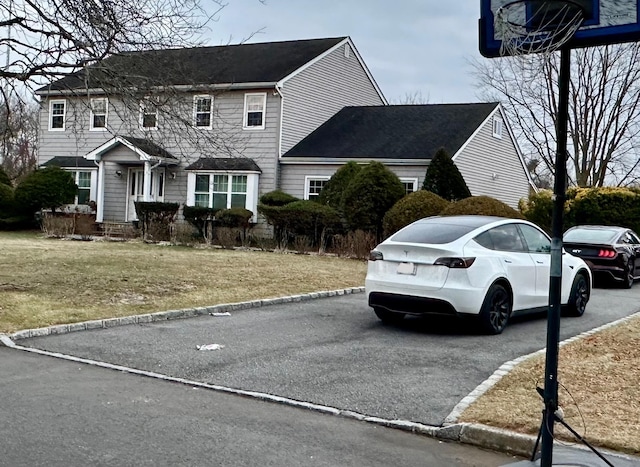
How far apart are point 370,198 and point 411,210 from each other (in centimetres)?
198

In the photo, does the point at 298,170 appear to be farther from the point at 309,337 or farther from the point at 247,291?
the point at 309,337

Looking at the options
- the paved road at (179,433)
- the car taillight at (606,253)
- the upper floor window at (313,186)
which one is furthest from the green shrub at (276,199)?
the paved road at (179,433)

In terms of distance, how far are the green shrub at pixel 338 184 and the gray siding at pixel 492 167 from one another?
417 cm

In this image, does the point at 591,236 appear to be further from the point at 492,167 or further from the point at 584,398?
the point at 492,167

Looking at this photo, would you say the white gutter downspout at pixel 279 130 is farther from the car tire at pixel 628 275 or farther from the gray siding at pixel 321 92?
the car tire at pixel 628 275

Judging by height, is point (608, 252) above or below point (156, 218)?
below

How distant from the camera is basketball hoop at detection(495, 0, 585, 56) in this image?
4289 mm

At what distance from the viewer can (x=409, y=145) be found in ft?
88.3

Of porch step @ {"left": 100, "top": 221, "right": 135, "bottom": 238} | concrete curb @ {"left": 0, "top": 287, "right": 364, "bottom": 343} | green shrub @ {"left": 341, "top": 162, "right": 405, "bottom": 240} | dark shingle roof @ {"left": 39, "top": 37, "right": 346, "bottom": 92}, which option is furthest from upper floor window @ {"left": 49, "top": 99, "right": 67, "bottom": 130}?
concrete curb @ {"left": 0, "top": 287, "right": 364, "bottom": 343}

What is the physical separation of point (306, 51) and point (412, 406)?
2562 centimetres

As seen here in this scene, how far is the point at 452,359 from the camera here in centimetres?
826

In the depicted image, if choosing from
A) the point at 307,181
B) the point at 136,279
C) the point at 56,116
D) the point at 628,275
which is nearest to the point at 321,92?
the point at 307,181

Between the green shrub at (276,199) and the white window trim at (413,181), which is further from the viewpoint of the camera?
the white window trim at (413,181)

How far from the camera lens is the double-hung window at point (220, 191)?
28.4 meters
